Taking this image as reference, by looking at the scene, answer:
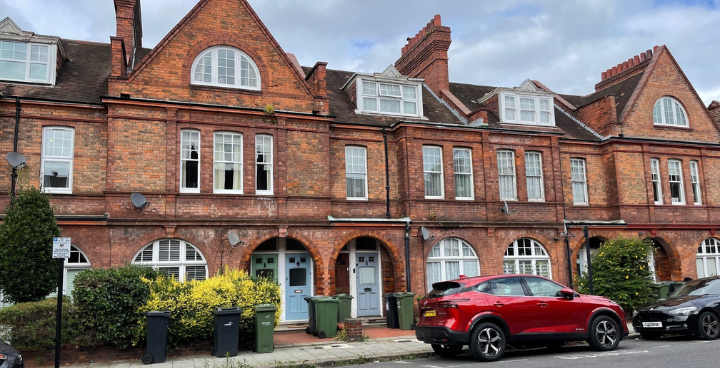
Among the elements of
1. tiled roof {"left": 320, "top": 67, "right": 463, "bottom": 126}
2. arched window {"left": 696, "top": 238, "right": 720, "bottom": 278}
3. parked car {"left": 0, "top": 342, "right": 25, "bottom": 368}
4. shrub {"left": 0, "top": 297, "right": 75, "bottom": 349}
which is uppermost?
tiled roof {"left": 320, "top": 67, "right": 463, "bottom": 126}

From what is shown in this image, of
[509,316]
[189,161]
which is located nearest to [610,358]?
[509,316]

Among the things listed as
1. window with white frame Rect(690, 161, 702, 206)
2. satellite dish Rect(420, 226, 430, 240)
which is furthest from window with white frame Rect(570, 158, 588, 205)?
satellite dish Rect(420, 226, 430, 240)

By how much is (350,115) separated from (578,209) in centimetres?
971

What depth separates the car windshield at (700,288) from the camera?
47.2 ft

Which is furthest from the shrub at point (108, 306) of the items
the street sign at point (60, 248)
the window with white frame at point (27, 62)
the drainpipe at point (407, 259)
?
the drainpipe at point (407, 259)

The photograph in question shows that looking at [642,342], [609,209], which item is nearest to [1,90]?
[642,342]

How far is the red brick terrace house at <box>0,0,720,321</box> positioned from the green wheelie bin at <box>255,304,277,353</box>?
435 centimetres

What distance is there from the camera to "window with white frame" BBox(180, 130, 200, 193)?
674 inches

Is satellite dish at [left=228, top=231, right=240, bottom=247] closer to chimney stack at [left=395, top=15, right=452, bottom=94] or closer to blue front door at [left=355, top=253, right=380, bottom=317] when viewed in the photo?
blue front door at [left=355, top=253, right=380, bottom=317]

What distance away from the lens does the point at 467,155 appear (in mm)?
20859

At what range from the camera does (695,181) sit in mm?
24328

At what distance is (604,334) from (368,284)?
9036 millimetres

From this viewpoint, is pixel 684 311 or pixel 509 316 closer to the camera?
pixel 509 316

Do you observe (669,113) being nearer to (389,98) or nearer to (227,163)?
(389,98)
